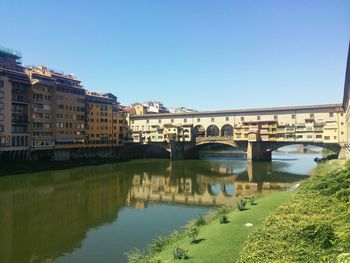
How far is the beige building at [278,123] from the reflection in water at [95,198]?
965cm

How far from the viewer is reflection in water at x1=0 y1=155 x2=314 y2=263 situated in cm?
2053

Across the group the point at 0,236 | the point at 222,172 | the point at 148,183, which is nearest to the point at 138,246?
the point at 0,236

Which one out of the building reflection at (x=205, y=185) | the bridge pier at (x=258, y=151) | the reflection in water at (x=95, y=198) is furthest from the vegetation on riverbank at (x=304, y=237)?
the bridge pier at (x=258, y=151)

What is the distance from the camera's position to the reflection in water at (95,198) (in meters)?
20.5

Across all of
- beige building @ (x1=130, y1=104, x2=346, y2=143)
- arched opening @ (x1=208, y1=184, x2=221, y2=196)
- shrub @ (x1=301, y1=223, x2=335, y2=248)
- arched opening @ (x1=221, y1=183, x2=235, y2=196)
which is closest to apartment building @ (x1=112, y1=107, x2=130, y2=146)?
beige building @ (x1=130, y1=104, x2=346, y2=143)

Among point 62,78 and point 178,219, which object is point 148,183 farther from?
point 62,78

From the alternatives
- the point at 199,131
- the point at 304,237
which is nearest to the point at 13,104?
the point at 199,131

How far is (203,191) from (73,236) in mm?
20341

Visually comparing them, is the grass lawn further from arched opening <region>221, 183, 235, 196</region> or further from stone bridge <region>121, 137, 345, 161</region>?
stone bridge <region>121, 137, 345, 161</region>

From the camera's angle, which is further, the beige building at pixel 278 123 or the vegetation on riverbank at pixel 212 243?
the beige building at pixel 278 123

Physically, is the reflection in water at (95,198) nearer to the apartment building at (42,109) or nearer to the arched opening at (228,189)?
the arched opening at (228,189)

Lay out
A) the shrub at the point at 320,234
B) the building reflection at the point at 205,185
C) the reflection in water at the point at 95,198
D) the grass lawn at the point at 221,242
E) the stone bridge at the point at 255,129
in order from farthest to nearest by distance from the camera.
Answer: the stone bridge at the point at 255,129
the building reflection at the point at 205,185
the reflection in water at the point at 95,198
the grass lawn at the point at 221,242
the shrub at the point at 320,234

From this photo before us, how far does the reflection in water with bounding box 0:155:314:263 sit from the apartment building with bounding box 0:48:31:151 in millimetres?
10260

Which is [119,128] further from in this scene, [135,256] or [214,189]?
[135,256]
